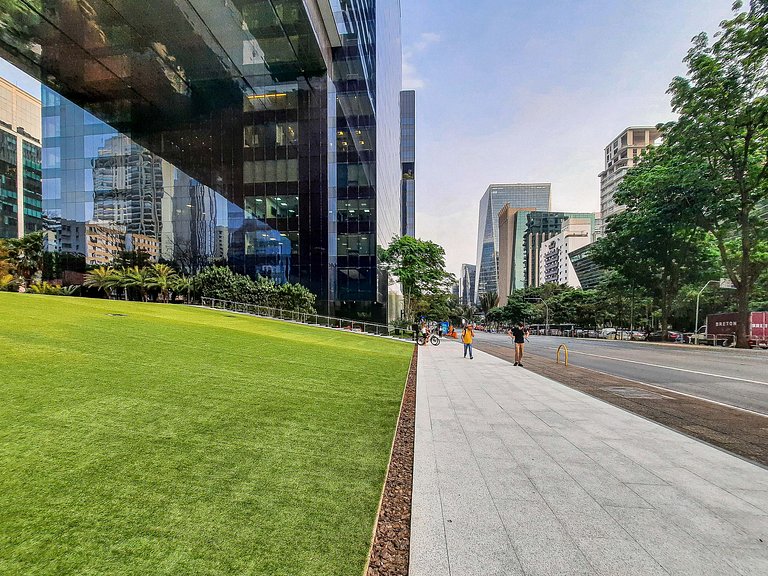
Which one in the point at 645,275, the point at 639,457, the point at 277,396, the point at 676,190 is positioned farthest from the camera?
the point at 645,275

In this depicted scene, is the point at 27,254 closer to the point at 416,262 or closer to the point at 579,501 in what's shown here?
the point at 416,262

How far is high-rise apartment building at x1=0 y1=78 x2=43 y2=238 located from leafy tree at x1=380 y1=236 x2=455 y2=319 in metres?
35.9

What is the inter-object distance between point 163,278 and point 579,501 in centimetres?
3540

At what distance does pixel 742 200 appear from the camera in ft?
91.0

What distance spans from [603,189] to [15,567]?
15863cm

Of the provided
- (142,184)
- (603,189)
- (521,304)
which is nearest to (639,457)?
(142,184)

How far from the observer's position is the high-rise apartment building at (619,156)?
117062 mm

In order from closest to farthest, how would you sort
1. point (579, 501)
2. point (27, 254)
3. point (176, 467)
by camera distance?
point (176, 467) → point (579, 501) → point (27, 254)

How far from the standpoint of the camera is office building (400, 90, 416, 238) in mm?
110562

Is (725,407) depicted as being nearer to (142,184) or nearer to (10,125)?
(142,184)

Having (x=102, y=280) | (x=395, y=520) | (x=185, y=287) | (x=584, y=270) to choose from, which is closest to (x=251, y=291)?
(x=185, y=287)

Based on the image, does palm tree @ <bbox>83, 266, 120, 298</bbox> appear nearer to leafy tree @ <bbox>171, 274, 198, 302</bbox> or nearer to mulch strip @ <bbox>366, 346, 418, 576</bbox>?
leafy tree @ <bbox>171, 274, 198, 302</bbox>

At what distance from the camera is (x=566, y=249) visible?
131 meters

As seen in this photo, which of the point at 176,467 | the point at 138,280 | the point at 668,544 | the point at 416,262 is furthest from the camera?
the point at 416,262
